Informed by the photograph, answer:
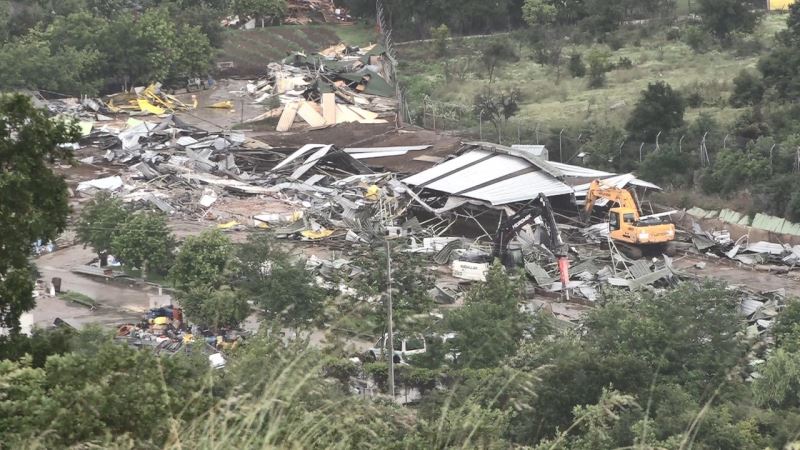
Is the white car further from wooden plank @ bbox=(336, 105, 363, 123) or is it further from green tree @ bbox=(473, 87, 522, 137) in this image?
wooden plank @ bbox=(336, 105, 363, 123)

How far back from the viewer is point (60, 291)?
22156 mm

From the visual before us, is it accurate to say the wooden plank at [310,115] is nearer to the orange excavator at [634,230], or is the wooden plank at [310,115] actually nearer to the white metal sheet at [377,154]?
the white metal sheet at [377,154]

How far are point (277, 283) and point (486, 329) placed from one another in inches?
153

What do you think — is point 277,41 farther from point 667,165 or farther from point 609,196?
point 609,196

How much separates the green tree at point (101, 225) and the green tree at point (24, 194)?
14780 millimetres

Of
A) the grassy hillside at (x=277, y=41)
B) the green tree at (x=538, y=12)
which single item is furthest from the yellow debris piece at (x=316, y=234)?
the green tree at (x=538, y=12)

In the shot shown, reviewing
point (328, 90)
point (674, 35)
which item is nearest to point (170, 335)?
point (328, 90)

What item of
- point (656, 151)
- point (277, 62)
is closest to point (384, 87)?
point (277, 62)

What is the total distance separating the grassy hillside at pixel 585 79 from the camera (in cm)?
3531

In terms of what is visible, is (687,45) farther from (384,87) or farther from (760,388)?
(760,388)

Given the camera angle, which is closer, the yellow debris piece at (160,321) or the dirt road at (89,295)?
the yellow debris piece at (160,321)

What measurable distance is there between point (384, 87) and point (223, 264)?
22.7 meters

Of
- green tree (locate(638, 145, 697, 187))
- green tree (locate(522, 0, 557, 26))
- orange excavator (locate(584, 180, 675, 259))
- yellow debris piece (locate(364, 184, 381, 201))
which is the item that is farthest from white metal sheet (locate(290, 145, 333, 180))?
green tree (locate(522, 0, 557, 26))

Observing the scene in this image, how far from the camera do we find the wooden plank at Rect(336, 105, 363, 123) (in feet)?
125
